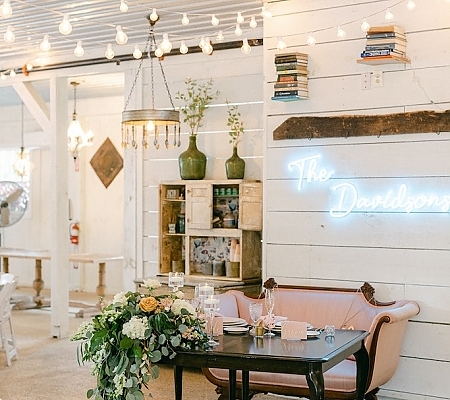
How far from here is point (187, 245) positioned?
7.51 m

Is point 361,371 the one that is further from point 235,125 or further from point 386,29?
point 235,125

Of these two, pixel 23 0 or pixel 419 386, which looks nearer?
pixel 419 386

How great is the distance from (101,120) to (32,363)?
553 centimetres

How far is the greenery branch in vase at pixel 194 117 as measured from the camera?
7574 mm

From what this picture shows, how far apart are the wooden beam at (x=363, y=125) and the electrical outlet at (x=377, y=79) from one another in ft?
0.75

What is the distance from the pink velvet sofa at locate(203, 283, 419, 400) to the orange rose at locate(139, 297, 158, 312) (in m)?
1.28

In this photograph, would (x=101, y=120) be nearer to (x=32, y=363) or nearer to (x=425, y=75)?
(x=32, y=363)

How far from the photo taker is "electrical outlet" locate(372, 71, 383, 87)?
5.74 m

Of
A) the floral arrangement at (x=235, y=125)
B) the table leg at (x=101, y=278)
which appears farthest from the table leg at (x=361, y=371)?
the table leg at (x=101, y=278)

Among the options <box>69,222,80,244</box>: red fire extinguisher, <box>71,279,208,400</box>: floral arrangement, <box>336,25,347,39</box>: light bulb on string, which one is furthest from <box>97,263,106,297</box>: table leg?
<box>71,279,208,400</box>: floral arrangement

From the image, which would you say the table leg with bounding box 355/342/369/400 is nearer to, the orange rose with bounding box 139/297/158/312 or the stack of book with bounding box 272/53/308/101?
the orange rose with bounding box 139/297/158/312

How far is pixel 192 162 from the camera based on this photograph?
24.8ft

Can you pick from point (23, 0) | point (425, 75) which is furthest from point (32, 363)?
point (425, 75)

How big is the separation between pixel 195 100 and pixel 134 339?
3.94 m
